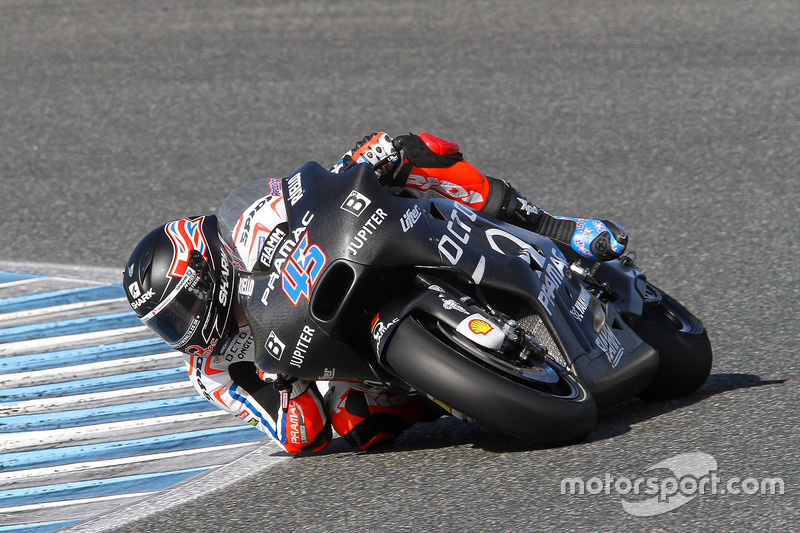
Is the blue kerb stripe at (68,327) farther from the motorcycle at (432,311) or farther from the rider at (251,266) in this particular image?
the motorcycle at (432,311)

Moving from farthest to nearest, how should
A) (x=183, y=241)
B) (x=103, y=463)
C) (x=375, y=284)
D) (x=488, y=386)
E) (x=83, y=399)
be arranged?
(x=83, y=399), (x=103, y=463), (x=183, y=241), (x=375, y=284), (x=488, y=386)

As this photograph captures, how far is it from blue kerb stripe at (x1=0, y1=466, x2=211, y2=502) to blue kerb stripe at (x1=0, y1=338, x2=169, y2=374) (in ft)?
4.07

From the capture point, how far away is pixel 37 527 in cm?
405

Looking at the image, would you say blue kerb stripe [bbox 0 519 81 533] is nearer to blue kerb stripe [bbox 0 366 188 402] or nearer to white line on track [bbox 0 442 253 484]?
white line on track [bbox 0 442 253 484]

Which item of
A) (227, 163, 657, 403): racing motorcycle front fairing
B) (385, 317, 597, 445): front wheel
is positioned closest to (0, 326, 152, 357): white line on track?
(227, 163, 657, 403): racing motorcycle front fairing

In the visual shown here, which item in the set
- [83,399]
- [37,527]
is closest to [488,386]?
[37,527]

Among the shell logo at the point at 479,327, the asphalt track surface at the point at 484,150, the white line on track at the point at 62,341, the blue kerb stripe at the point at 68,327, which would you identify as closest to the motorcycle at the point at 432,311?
the shell logo at the point at 479,327

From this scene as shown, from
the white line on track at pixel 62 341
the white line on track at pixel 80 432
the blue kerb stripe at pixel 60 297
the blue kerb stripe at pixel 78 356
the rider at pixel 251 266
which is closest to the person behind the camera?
the rider at pixel 251 266

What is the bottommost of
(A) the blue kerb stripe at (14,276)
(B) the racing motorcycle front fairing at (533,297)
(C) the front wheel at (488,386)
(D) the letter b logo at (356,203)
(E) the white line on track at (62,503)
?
(A) the blue kerb stripe at (14,276)

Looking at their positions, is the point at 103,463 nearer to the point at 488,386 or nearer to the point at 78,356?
the point at 78,356

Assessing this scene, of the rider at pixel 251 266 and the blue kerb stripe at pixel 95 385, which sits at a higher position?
the rider at pixel 251 266

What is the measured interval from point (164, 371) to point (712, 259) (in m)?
3.18

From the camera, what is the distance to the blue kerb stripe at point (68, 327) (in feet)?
19.5

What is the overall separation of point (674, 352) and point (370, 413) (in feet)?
Result: 4.14
